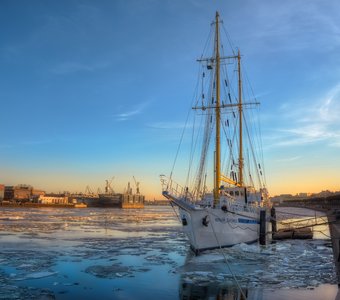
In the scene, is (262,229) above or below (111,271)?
above

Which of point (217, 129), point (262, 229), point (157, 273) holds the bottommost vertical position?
point (157, 273)

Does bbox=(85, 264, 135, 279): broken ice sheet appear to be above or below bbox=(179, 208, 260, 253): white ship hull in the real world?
below

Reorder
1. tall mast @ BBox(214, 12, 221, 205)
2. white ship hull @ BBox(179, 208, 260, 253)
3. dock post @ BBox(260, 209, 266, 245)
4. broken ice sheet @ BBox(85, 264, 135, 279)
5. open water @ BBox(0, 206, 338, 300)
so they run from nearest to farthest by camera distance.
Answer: open water @ BBox(0, 206, 338, 300), broken ice sheet @ BBox(85, 264, 135, 279), white ship hull @ BBox(179, 208, 260, 253), tall mast @ BBox(214, 12, 221, 205), dock post @ BBox(260, 209, 266, 245)

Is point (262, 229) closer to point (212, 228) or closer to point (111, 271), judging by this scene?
point (212, 228)

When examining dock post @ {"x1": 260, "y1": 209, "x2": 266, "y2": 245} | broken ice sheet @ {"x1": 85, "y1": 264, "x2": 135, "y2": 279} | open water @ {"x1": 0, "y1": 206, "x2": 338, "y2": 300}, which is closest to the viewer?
open water @ {"x1": 0, "y1": 206, "x2": 338, "y2": 300}

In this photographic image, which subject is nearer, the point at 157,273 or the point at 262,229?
the point at 157,273

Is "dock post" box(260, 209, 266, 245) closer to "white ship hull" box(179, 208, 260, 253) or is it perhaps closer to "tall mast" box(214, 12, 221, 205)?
"white ship hull" box(179, 208, 260, 253)

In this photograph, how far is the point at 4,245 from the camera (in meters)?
33.5

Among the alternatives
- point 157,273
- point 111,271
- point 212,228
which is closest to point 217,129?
point 212,228

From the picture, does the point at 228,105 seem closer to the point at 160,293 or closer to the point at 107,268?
the point at 107,268

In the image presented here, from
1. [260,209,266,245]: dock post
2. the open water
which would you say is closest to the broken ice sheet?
the open water

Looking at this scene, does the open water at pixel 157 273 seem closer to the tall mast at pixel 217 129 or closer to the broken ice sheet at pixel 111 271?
the broken ice sheet at pixel 111 271

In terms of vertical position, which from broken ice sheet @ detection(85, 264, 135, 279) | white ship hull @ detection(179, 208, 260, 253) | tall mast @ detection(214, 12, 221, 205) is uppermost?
tall mast @ detection(214, 12, 221, 205)

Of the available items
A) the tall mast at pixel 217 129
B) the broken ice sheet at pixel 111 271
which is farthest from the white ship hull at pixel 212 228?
the broken ice sheet at pixel 111 271
